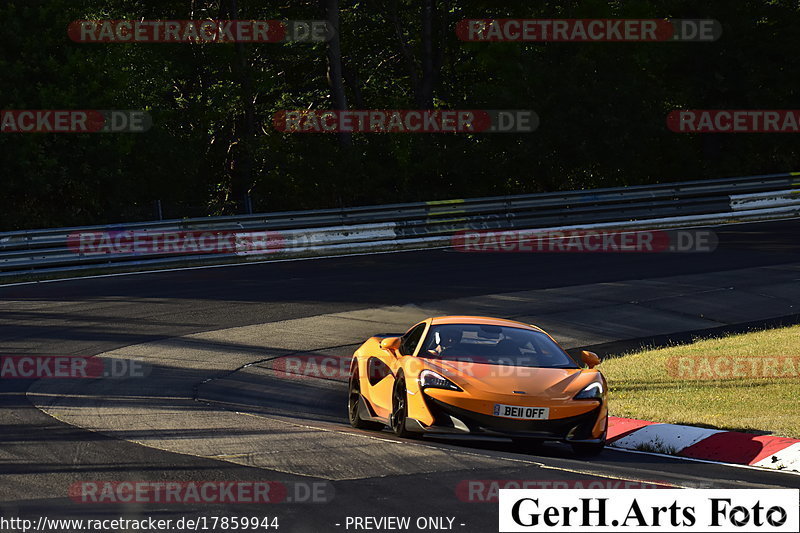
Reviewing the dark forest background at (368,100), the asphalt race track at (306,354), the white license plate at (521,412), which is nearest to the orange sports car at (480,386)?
the white license plate at (521,412)

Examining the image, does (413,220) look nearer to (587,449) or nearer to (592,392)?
(592,392)

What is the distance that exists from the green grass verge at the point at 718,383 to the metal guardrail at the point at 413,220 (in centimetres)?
1076

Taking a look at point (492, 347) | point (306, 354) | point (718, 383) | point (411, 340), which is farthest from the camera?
point (306, 354)

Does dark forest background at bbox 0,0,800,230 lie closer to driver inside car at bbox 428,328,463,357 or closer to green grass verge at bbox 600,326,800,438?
green grass verge at bbox 600,326,800,438

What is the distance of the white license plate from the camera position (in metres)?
10.1

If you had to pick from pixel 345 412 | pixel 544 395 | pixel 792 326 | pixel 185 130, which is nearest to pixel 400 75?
pixel 185 130

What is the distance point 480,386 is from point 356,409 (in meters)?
2.02

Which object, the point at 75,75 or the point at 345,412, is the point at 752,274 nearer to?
the point at 345,412

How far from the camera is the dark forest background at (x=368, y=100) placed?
94.2 ft

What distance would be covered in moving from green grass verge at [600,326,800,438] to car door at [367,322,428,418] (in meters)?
2.58

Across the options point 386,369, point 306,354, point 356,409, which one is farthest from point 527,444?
point 306,354

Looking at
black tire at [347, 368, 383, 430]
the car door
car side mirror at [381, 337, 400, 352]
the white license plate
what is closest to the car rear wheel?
the white license plate

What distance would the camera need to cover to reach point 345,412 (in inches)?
523

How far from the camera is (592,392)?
1045 centimetres
